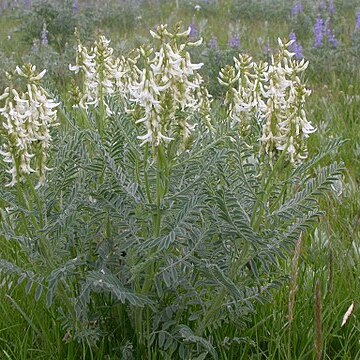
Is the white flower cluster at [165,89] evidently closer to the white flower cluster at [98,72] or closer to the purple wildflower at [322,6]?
the white flower cluster at [98,72]

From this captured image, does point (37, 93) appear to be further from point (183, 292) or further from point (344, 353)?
point (344, 353)

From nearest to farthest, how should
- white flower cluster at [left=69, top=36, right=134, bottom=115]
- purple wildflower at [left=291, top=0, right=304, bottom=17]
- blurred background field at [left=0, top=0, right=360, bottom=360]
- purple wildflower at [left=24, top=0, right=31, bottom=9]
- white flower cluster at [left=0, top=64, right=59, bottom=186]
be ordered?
white flower cluster at [left=0, top=64, right=59, bottom=186], white flower cluster at [left=69, top=36, right=134, bottom=115], blurred background field at [left=0, top=0, right=360, bottom=360], purple wildflower at [left=291, top=0, right=304, bottom=17], purple wildflower at [left=24, top=0, right=31, bottom=9]

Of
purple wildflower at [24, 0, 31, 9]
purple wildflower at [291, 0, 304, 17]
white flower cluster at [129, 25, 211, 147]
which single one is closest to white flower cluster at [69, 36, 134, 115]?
white flower cluster at [129, 25, 211, 147]

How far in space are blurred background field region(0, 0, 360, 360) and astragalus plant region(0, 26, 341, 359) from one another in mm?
122

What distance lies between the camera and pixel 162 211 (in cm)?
178

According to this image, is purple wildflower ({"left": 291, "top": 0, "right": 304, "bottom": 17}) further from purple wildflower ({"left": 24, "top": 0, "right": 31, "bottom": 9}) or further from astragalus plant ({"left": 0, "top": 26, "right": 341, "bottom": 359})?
astragalus plant ({"left": 0, "top": 26, "right": 341, "bottom": 359})

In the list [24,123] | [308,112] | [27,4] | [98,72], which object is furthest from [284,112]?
[27,4]

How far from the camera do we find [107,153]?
1820mm

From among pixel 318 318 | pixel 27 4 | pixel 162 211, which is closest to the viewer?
pixel 318 318

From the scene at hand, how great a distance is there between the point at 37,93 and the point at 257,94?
636mm

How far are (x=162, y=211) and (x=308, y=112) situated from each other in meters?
3.10

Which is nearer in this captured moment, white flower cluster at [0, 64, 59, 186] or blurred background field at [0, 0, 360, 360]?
white flower cluster at [0, 64, 59, 186]

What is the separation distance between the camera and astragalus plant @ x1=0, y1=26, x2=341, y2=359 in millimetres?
1781

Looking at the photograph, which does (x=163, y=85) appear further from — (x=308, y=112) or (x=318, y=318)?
(x=308, y=112)
